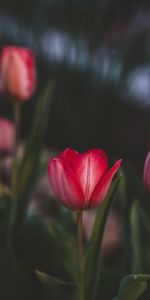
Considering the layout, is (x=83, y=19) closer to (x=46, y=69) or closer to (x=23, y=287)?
(x=46, y=69)

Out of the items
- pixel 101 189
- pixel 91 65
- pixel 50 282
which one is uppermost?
pixel 101 189

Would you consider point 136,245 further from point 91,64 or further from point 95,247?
point 91,64

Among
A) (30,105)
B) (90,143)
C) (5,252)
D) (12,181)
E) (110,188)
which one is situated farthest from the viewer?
(30,105)

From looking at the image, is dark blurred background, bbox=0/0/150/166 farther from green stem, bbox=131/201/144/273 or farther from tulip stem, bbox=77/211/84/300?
tulip stem, bbox=77/211/84/300

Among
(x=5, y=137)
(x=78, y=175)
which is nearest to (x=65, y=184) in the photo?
(x=78, y=175)

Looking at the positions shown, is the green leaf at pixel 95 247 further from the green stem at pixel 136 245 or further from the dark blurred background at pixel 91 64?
the dark blurred background at pixel 91 64

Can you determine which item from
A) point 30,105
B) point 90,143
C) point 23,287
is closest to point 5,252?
point 23,287

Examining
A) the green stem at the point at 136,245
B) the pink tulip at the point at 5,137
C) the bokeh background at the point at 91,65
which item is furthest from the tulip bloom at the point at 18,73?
the bokeh background at the point at 91,65
